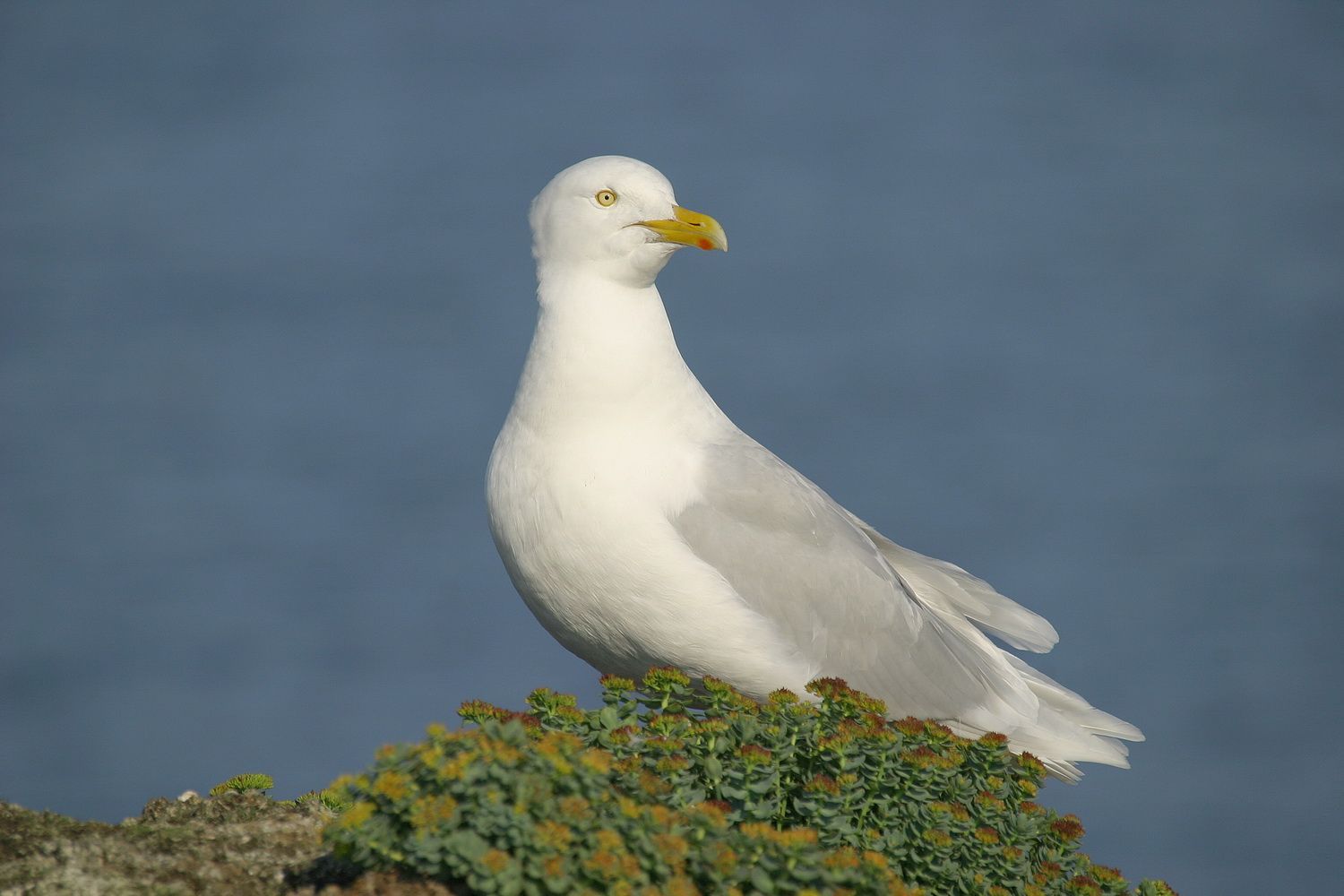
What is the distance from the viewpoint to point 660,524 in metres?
6.16

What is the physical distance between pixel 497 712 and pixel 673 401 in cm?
228

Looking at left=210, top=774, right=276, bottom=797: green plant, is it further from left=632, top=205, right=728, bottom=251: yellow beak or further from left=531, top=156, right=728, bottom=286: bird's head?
left=632, top=205, right=728, bottom=251: yellow beak

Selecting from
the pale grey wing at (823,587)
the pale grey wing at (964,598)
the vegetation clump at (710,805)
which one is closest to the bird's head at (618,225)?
the pale grey wing at (823,587)

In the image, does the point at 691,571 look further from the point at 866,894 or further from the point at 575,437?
the point at 866,894

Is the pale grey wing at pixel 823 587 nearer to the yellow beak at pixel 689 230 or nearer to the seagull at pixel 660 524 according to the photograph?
the seagull at pixel 660 524

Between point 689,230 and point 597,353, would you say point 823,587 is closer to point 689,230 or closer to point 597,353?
point 597,353

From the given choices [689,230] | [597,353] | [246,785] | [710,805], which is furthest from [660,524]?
[710,805]

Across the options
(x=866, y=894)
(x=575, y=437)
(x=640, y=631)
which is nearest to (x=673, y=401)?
(x=575, y=437)

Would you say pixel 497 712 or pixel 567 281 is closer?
pixel 497 712

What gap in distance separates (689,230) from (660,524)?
1.31 metres

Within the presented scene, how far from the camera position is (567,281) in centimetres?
659

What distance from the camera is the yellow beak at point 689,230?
6.51m

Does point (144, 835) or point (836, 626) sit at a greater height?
point (836, 626)

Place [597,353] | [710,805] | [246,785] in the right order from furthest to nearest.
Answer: [597,353] → [246,785] → [710,805]
